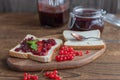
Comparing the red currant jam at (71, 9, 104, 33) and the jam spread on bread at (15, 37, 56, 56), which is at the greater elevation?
the red currant jam at (71, 9, 104, 33)

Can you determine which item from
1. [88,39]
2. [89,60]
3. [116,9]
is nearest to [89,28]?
[88,39]

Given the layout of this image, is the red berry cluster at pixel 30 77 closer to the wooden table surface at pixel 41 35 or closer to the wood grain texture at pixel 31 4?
the wooden table surface at pixel 41 35

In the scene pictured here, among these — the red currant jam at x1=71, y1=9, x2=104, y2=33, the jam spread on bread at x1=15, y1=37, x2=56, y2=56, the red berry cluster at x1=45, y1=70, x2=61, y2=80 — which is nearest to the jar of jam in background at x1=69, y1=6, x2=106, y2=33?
the red currant jam at x1=71, y1=9, x2=104, y2=33

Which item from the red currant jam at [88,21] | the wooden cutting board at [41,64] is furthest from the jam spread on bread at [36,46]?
the red currant jam at [88,21]

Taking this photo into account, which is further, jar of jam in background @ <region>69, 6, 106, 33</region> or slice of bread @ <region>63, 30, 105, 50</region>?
jar of jam in background @ <region>69, 6, 106, 33</region>

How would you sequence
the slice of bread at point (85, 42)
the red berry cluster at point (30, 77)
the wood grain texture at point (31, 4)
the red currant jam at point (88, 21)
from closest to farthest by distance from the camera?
the red berry cluster at point (30, 77)
the slice of bread at point (85, 42)
the red currant jam at point (88, 21)
the wood grain texture at point (31, 4)

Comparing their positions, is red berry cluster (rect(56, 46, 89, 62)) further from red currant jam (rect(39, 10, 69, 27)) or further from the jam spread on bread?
red currant jam (rect(39, 10, 69, 27))
